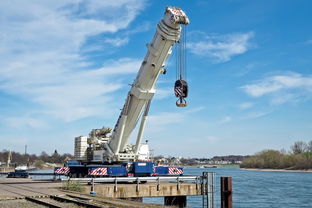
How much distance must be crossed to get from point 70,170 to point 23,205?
1353 centimetres

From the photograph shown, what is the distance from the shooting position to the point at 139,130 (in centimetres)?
2411

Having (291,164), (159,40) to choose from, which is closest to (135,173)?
(159,40)

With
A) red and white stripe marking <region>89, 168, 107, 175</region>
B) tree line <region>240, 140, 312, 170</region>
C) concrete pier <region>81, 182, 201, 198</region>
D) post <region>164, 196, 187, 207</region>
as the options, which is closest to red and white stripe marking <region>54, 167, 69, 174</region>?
red and white stripe marking <region>89, 168, 107, 175</region>

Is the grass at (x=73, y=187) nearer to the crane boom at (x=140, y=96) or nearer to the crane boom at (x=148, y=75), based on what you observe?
the crane boom at (x=140, y=96)

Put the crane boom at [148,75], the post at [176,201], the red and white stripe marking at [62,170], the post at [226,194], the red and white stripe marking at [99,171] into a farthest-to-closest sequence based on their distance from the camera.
A: the red and white stripe marking at [62,170] → the red and white stripe marking at [99,171] → the post at [176,201] → the crane boom at [148,75] → the post at [226,194]

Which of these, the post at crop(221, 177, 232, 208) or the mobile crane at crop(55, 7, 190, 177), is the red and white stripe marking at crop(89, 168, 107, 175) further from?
the post at crop(221, 177, 232, 208)

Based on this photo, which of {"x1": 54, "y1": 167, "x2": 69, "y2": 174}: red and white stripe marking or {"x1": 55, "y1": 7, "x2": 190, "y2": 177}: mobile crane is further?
{"x1": 54, "y1": 167, "x2": 69, "y2": 174}: red and white stripe marking

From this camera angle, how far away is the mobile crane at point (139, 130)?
20516 millimetres

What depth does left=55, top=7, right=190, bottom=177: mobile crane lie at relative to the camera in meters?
20.5

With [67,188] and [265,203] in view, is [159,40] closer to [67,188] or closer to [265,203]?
[67,188]

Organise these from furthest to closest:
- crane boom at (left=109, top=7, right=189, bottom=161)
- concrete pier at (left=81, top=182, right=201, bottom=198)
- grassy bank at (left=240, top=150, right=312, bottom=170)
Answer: grassy bank at (left=240, top=150, right=312, bottom=170), crane boom at (left=109, top=7, right=189, bottom=161), concrete pier at (left=81, top=182, right=201, bottom=198)

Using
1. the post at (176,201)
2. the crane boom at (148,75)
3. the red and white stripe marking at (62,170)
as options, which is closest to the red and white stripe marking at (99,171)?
the crane boom at (148,75)

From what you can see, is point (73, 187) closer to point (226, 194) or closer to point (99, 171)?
point (99, 171)

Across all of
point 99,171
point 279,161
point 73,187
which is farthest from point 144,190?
point 279,161
